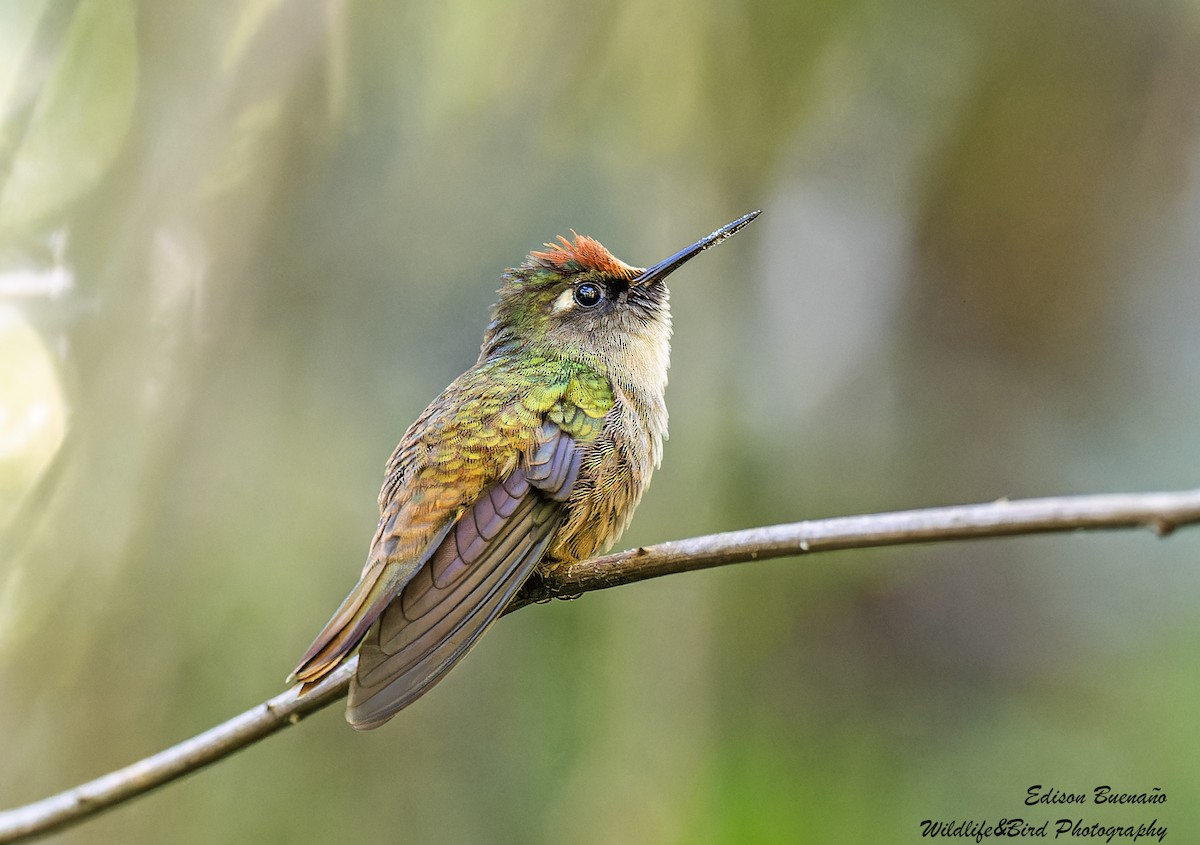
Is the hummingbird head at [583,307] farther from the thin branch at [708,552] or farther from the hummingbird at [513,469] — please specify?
the thin branch at [708,552]

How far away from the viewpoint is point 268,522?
400 centimetres

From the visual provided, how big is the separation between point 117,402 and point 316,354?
74 centimetres

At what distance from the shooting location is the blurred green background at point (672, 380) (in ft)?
11.6

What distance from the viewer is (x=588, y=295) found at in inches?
116

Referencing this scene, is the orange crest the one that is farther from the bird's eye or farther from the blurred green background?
the blurred green background

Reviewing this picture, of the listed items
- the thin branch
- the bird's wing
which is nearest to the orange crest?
the bird's wing

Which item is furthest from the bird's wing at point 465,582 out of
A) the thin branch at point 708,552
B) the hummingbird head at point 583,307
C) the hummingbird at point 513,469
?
the hummingbird head at point 583,307

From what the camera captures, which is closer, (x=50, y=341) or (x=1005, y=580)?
(x=50, y=341)

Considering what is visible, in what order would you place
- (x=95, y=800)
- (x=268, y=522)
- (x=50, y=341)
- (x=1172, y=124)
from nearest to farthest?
(x=95, y=800) < (x=50, y=341) < (x=1172, y=124) < (x=268, y=522)

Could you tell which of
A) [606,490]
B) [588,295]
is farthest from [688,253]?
[606,490]

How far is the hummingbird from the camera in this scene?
1826 millimetres

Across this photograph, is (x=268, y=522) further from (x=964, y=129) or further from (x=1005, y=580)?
(x=964, y=129)

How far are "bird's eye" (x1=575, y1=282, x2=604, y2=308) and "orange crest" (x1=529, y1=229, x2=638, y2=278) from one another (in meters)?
0.05

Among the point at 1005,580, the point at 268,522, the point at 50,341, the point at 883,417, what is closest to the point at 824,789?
the point at 1005,580
